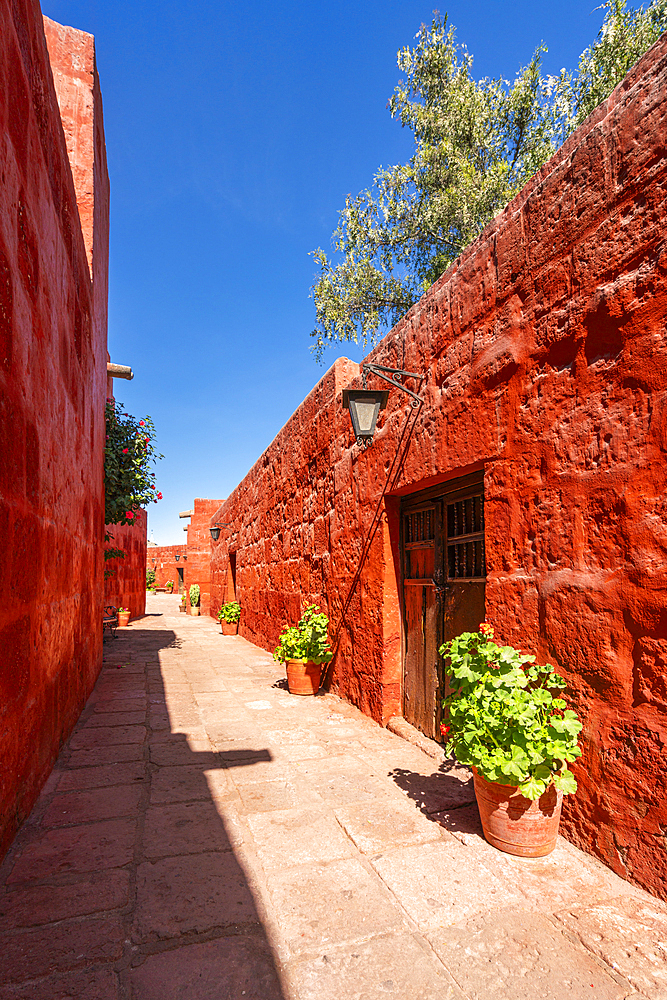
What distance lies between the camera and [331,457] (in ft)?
17.8

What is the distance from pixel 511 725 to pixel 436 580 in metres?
1.53

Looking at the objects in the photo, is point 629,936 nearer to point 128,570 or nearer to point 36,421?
point 36,421

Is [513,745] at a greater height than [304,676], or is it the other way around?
[513,745]

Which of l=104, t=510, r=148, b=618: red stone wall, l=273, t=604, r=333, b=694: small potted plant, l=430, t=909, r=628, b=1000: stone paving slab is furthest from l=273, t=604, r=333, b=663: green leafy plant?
l=104, t=510, r=148, b=618: red stone wall

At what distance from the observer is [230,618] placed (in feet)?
35.6

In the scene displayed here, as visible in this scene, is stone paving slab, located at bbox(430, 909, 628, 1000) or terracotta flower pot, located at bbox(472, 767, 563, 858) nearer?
stone paving slab, located at bbox(430, 909, 628, 1000)

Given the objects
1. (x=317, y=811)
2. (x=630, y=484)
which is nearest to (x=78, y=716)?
(x=317, y=811)

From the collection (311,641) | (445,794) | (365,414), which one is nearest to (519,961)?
(445,794)

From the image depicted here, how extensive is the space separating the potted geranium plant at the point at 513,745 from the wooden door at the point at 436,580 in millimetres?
885

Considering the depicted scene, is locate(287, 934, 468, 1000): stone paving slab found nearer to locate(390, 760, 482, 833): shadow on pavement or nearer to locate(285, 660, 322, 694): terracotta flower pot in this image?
locate(390, 760, 482, 833): shadow on pavement

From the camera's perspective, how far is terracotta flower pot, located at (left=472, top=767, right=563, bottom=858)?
2.11 meters

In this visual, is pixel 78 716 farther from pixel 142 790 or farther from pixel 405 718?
pixel 405 718

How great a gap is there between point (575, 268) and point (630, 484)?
0.98 m

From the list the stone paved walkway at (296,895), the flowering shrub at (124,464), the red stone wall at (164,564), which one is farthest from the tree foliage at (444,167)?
the red stone wall at (164,564)
